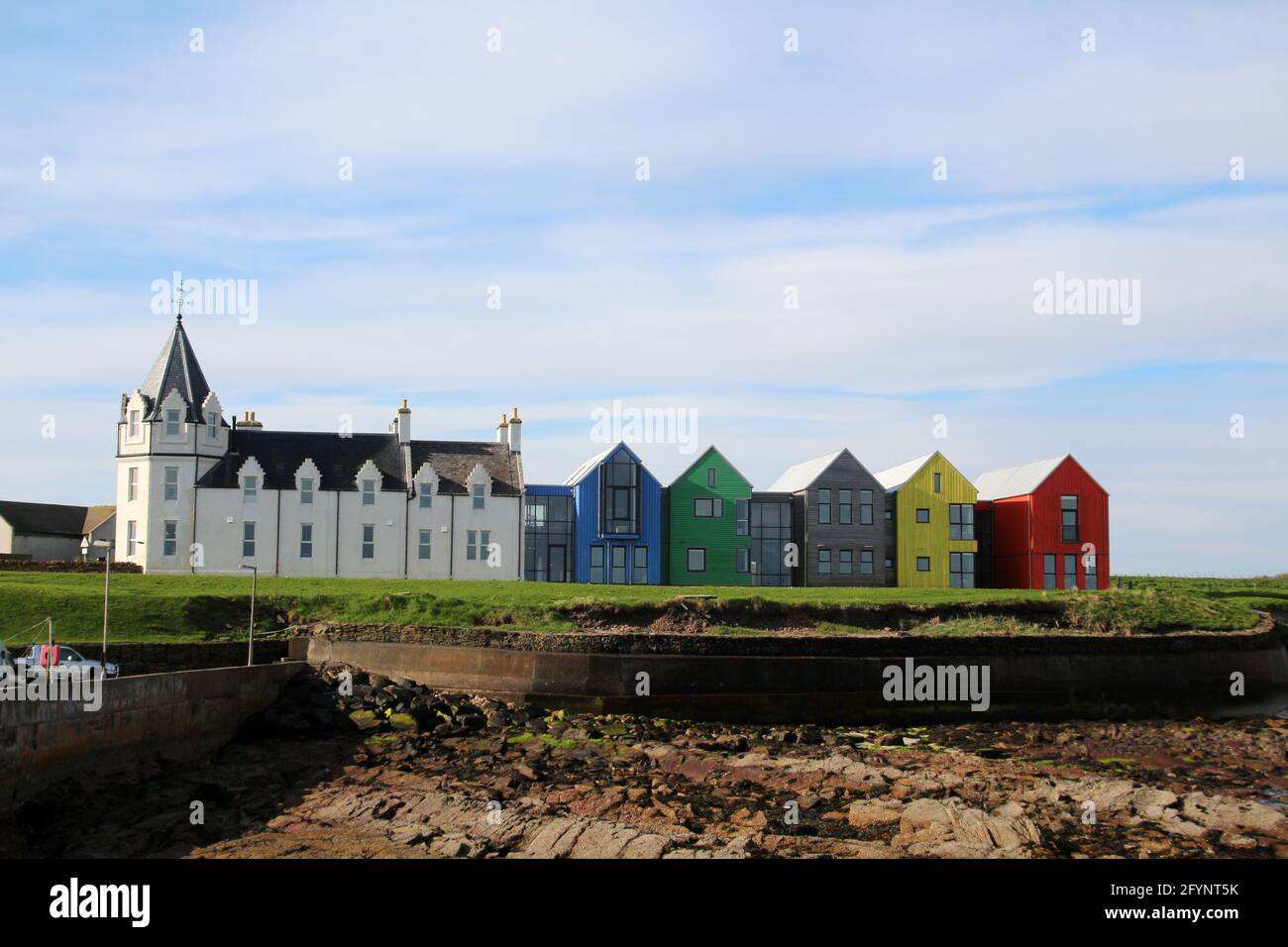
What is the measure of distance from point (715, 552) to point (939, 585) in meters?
13.0

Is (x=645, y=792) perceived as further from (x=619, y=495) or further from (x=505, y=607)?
(x=619, y=495)

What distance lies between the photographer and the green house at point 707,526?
63.6 m

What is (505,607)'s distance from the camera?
42.8 metres

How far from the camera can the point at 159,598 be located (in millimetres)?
42906

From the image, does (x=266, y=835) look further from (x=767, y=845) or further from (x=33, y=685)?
(x=767, y=845)

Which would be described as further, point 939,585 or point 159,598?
point 939,585

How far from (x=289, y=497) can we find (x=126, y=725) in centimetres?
3392

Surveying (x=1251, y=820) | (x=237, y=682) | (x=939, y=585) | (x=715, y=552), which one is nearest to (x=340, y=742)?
(x=237, y=682)

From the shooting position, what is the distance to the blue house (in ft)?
203

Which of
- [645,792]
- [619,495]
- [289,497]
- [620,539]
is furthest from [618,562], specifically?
[645,792]

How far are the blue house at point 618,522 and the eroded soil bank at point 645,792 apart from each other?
27.6 m

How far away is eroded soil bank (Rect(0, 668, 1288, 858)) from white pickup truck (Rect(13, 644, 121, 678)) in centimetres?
404

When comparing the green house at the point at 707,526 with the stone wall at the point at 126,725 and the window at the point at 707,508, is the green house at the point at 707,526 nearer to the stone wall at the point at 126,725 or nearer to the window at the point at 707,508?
the window at the point at 707,508
